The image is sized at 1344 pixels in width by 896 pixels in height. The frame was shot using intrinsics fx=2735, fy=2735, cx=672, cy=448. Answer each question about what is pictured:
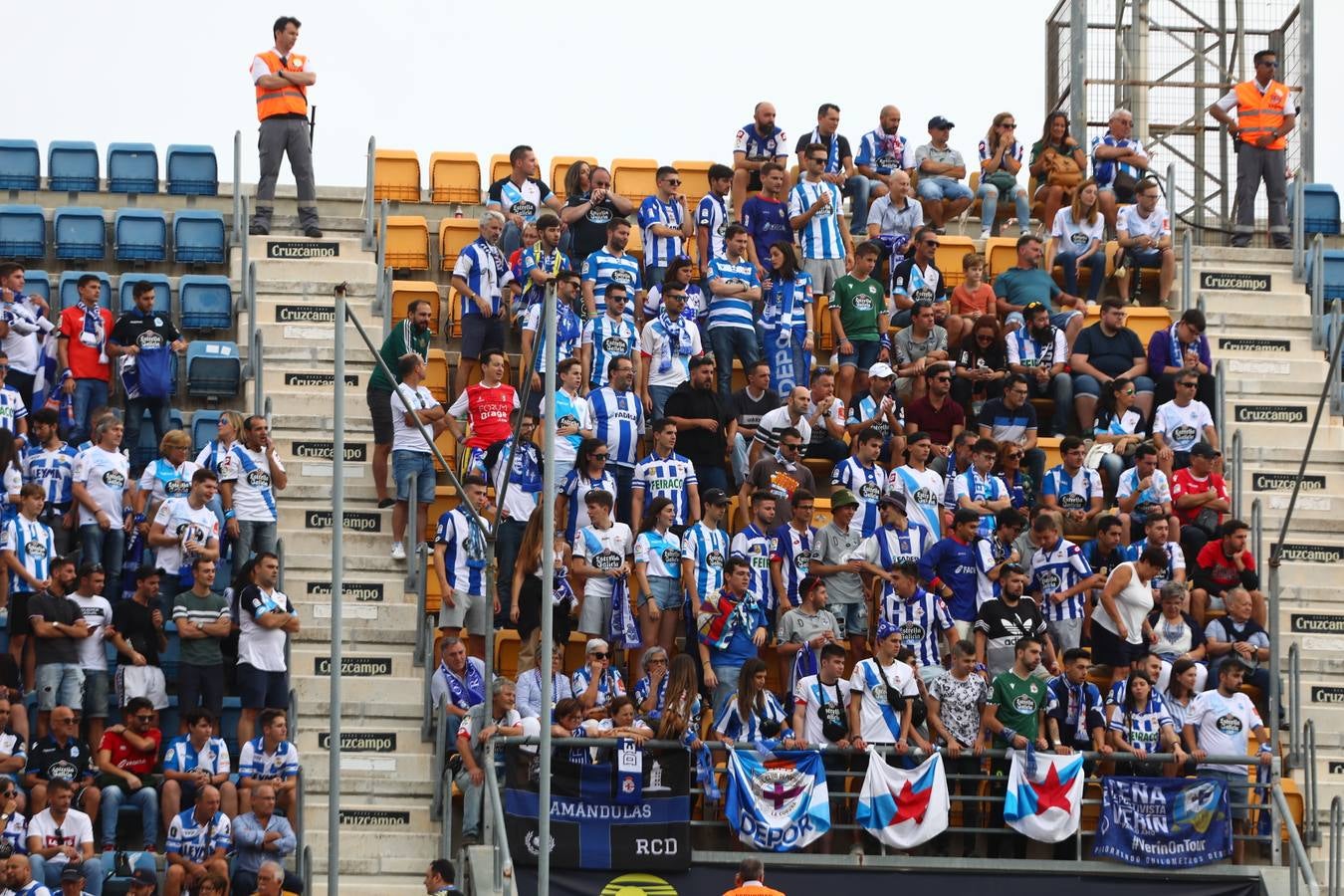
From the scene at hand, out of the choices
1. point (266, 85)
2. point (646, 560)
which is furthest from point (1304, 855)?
point (266, 85)

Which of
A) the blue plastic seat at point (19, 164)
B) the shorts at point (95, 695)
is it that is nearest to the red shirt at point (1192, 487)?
the shorts at point (95, 695)

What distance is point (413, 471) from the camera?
2212 cm

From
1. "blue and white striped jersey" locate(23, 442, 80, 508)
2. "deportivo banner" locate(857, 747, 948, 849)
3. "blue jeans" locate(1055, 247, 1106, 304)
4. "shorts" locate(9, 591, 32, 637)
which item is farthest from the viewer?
"blue jeans" locate(1055, 247, 1106, 304)

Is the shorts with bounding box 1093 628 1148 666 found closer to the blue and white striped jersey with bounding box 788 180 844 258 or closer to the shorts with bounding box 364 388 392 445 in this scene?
the blue and white striped jersey with bounding box 788 180 844 258

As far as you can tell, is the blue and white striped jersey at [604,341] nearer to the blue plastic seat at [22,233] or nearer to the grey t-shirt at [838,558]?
the grey t-shirt at [838,558]

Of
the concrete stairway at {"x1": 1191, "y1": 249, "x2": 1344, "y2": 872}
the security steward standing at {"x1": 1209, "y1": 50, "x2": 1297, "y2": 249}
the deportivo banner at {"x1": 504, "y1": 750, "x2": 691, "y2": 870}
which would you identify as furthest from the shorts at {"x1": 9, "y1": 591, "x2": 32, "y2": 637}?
the security steward standing at {"x1": 1209, "y1": 50, "x2": 1297, "y2": 249}

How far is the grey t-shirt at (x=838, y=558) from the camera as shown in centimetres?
2152

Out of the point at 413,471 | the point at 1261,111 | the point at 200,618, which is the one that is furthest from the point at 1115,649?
the point at 1261,111

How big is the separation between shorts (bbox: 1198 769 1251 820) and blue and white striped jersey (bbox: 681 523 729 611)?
13.1 feet

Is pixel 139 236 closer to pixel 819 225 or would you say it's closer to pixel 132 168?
pixel 132 168

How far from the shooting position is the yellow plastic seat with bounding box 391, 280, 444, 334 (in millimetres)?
24781

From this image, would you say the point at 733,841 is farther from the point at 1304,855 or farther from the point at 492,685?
the point at 1304,855

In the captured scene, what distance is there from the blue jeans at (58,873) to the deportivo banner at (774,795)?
15.2 feet

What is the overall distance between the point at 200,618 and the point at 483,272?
4.96 m
